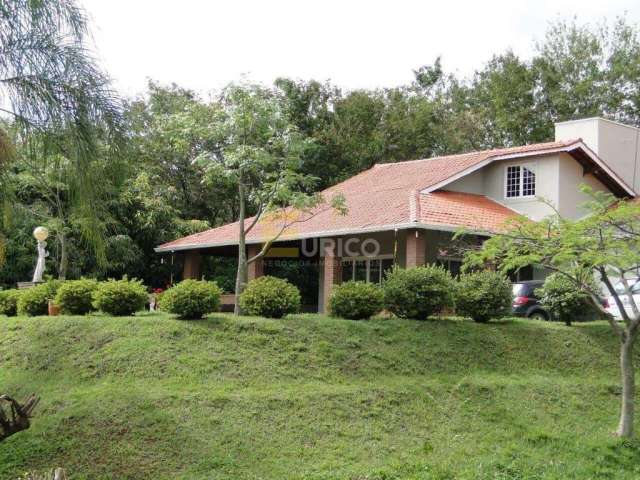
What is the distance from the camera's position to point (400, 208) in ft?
63.7

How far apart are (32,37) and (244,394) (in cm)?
575

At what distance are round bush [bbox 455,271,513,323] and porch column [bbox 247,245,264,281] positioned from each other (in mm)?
8309

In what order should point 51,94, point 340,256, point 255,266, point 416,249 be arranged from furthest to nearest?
point 255,266, point 340,256, point 416,249, point 51,94

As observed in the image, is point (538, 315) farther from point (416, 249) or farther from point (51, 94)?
point (51, 94)

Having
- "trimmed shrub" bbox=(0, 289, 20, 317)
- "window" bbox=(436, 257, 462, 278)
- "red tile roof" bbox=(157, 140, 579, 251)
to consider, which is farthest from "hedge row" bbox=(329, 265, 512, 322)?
"trimmed shrub" bbox=(0, 289, 20, 317)

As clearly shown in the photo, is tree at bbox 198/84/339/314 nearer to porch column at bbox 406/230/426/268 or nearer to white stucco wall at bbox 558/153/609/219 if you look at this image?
porch column at bbox 406/230/426/268

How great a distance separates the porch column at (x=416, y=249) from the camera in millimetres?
17303

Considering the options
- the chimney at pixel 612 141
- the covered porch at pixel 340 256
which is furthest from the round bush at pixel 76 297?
the chimney at pixel 612 141

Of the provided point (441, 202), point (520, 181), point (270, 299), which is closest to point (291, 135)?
point (270, 299)

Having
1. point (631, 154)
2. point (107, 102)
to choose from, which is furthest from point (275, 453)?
point (631, 154)

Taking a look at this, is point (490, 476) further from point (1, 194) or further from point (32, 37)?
point (32, 37)

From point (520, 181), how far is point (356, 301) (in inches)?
394

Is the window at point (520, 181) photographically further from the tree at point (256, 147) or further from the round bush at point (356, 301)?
the round bush at point (356, 301)

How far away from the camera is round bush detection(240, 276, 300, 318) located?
1377 centimetres
